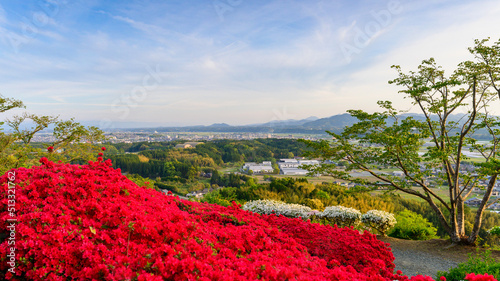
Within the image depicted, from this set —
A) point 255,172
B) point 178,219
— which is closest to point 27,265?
point 178,219

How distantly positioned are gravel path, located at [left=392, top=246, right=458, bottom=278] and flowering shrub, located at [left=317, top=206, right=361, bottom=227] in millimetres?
1531

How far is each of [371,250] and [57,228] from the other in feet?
15.2

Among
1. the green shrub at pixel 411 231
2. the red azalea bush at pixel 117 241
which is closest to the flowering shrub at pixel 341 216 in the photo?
the green shrub at pixel 411 231

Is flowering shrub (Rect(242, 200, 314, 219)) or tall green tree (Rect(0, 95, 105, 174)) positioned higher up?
tall green tree (Rect(0, 95, 105, 174))

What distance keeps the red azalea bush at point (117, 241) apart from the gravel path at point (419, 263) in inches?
127

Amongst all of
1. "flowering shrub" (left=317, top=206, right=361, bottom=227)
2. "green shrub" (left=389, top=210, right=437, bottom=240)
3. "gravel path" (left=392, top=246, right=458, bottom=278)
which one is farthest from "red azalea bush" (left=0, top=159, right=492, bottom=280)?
"green shrub" (left=389, top=210, right=437, bottom=240)

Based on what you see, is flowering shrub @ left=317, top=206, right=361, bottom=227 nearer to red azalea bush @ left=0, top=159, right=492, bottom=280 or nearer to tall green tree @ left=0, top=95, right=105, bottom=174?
red azalea bush @ left=0, top=159, right=492, bottom=280

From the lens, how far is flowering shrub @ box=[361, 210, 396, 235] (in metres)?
8.70

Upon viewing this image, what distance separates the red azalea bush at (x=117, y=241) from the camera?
2238 mm

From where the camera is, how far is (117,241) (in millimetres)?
2541

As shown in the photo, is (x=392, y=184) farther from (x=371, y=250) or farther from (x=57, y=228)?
(x=57, y=228)

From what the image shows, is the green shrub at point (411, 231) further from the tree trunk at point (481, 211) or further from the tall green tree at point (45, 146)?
the tall green tree at point (45, 146)

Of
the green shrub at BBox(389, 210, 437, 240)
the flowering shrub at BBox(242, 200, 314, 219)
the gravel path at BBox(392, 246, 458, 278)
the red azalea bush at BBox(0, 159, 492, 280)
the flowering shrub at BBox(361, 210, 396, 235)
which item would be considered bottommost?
the green shrub at BBox(389, 210, 437, 240)

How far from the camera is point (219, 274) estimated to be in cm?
217
